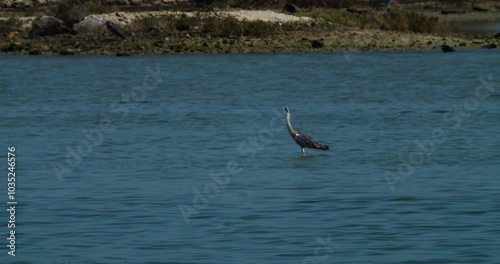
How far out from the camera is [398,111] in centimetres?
2970

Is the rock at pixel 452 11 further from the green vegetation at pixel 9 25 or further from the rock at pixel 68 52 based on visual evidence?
the rock at pixel 68 52

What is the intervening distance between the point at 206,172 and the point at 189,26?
1174 inches

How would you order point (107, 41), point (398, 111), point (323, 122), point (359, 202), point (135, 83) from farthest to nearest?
point (107, 41), point (135, 83), point (398, 111), point (323, 122), point (359, 202)

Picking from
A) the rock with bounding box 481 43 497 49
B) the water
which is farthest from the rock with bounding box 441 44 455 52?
the water

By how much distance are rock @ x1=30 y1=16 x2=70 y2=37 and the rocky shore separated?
6 cm

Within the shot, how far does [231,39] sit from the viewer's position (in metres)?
48.3

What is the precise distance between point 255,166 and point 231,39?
2749cm

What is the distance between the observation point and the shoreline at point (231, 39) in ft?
155

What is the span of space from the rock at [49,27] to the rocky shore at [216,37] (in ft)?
0.20

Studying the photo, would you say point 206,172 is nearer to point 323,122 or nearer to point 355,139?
point 355,139

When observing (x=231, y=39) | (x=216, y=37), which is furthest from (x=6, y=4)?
(x=231, y=39)

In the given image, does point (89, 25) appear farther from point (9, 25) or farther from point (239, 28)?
point (239, 28)

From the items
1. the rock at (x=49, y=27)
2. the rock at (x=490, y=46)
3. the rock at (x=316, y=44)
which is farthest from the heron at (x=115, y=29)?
the rock at (x=490, y=46)

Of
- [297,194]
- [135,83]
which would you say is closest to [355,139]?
[297,194]
